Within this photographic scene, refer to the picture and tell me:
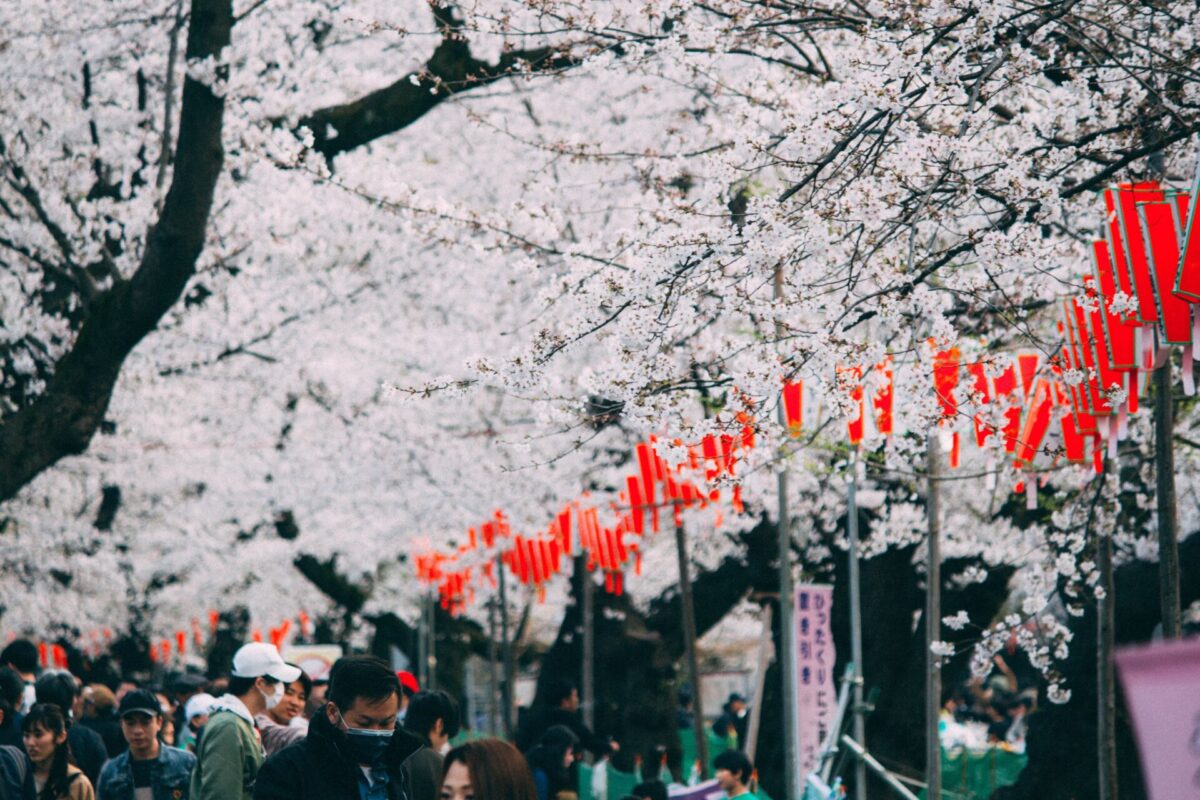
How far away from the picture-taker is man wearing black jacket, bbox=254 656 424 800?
4.19m

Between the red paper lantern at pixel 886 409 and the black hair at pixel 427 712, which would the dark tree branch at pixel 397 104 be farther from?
the black hair at pixel 427 712

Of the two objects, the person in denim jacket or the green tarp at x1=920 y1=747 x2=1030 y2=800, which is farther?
the green tarp at x1=920 y1=747 x2=1030 y2=800

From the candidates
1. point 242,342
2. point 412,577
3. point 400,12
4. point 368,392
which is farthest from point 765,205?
point 412,577

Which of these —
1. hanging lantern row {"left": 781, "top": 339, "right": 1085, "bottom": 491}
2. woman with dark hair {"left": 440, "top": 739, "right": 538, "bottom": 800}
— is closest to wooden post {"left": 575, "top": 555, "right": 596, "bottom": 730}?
hanging lantern row {"left": 781, "top": 339, "right": 1085, "bottom": 491}

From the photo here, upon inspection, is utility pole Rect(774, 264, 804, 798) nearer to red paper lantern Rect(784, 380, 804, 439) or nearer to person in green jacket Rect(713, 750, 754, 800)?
red paper lantern Rect(784, 380, 804, 439)

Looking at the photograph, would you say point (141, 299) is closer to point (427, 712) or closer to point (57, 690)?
point (57, 690)

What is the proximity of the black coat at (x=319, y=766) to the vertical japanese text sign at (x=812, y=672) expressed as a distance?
20.0 ft

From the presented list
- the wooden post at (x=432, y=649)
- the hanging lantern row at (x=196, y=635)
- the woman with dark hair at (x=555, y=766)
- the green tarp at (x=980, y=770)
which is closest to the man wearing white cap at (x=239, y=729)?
the woman with dark hair at (x=555, y=766)

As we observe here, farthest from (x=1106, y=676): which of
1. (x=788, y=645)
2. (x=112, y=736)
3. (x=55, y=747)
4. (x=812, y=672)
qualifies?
(x=112, y=736)

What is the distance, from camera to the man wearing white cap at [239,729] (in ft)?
18.1

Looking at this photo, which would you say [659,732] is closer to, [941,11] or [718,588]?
[718,588]

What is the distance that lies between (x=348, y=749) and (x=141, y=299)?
203 inches

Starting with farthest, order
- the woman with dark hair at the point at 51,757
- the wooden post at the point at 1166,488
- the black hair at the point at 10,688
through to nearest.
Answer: the black hair at the point at 10,688 → the woman with dark hair at the point at 51,757 → the wooden post at the point at 1166,488

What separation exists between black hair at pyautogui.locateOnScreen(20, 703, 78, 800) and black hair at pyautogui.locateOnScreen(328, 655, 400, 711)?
2.82m
